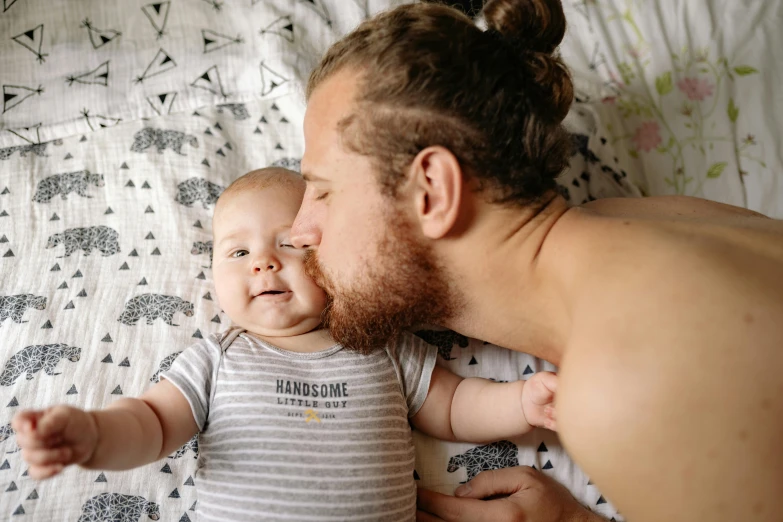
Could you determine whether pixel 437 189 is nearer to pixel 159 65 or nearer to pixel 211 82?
pixel 211 82

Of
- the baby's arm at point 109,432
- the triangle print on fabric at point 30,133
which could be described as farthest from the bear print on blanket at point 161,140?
the baby's arm at point 109,432

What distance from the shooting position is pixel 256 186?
4.45 feet

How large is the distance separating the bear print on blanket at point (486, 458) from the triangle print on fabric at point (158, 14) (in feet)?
4.30

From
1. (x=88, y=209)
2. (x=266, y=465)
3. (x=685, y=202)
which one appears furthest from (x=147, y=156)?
(x=685, y=202)

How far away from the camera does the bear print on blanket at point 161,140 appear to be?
1.59 meters

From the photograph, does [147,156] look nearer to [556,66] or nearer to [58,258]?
[58,258]

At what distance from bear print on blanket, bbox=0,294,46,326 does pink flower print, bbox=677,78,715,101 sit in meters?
1.75

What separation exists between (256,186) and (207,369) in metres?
0.39

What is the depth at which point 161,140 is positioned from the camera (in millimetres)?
1607

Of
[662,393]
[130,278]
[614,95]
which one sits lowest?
[662,393]

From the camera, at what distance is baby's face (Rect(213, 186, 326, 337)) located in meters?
1.26

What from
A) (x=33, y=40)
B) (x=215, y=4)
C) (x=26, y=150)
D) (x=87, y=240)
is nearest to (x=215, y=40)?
(x=215, y=4)

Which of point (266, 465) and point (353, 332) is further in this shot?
point (353, 332)

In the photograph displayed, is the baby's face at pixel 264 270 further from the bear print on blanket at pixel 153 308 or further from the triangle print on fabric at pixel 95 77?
the triangle print on fabric at pixel 95 77
